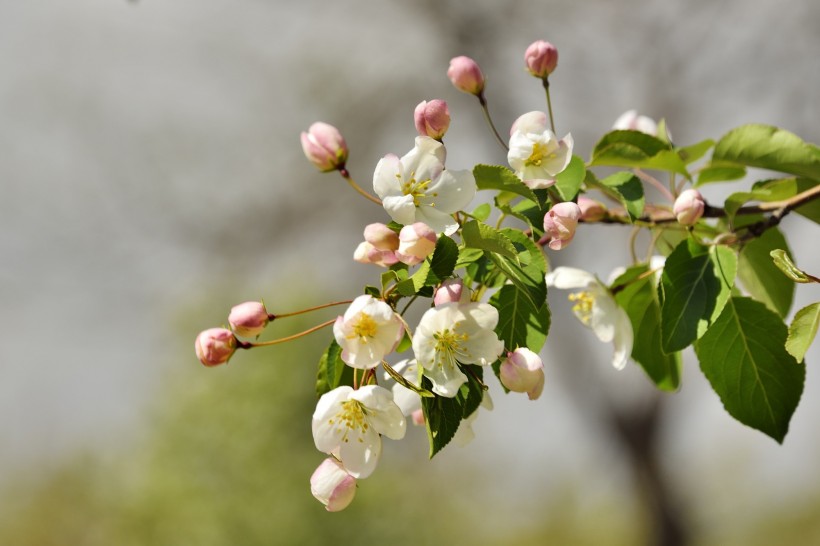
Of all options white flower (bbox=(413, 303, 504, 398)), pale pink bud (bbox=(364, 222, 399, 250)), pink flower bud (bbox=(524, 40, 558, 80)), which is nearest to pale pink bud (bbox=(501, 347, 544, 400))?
white flower (bbox=(413, 303, 504, 398))

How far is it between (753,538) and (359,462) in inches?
282

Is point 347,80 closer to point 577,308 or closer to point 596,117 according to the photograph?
point 596,117

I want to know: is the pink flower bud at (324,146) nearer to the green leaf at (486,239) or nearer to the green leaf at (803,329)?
the green leaf at (486,239)

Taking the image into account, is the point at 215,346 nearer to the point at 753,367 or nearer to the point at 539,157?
the point at 539,157

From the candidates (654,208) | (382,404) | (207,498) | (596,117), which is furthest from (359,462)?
(596,117)

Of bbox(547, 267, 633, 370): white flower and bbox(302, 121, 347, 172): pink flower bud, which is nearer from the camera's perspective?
bbox(302, 121, 347, 172): pink flower bud

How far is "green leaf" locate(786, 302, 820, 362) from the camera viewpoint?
2.14ft

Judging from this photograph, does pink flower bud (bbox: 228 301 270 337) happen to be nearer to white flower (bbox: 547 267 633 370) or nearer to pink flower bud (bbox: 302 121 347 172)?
pink flower bud (bbox: 302 121 347 172)

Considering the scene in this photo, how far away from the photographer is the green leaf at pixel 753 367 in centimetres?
74

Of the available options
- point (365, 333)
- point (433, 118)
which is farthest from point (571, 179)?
point (365, 333)

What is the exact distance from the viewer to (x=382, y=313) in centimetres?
60

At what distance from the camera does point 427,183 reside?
67 cm

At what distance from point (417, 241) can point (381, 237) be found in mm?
46

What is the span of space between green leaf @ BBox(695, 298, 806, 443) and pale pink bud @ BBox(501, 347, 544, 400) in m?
A: 0.22
